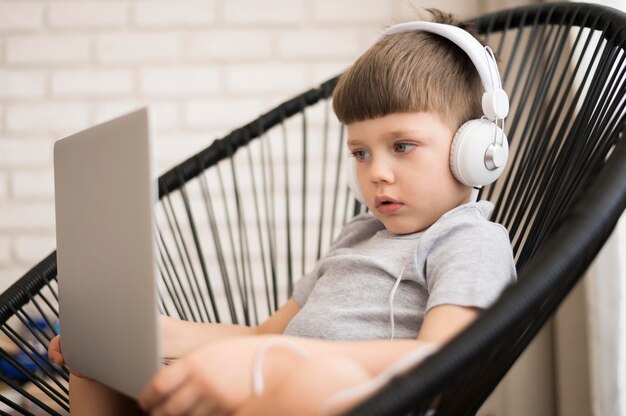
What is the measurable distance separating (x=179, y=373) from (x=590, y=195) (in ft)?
1.25

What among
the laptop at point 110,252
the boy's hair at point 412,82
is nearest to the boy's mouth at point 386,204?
the boy's hair at point 412,82

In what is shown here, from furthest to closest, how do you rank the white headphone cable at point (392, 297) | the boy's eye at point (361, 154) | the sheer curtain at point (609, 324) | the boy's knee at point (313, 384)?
the sheer curtain at point (609, 324), the boy's eye at point (361, 154), the white headphone cable at point (392, 297), the boy's knee at point (313, 384)

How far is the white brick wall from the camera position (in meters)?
1.68

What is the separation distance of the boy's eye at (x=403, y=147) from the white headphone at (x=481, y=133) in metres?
0.05

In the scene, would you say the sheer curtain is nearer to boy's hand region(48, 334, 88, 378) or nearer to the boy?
the boy

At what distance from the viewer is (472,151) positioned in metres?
0.82

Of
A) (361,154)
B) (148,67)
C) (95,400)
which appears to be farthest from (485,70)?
(148,67)

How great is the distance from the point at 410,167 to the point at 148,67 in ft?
3.43

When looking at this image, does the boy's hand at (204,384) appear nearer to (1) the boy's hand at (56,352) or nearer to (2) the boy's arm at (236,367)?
(2) the boy's arm at (236,367)

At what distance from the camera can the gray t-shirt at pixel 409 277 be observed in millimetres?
702

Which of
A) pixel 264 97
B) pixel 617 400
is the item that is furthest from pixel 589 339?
pixel 264 97

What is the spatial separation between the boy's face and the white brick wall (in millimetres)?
861

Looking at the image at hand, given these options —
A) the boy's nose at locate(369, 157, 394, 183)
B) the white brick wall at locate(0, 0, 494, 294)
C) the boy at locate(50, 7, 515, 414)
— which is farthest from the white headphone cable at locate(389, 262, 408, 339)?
the white brick wall at locate(0, 0, 494, 294)

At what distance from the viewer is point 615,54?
0.91 meters
